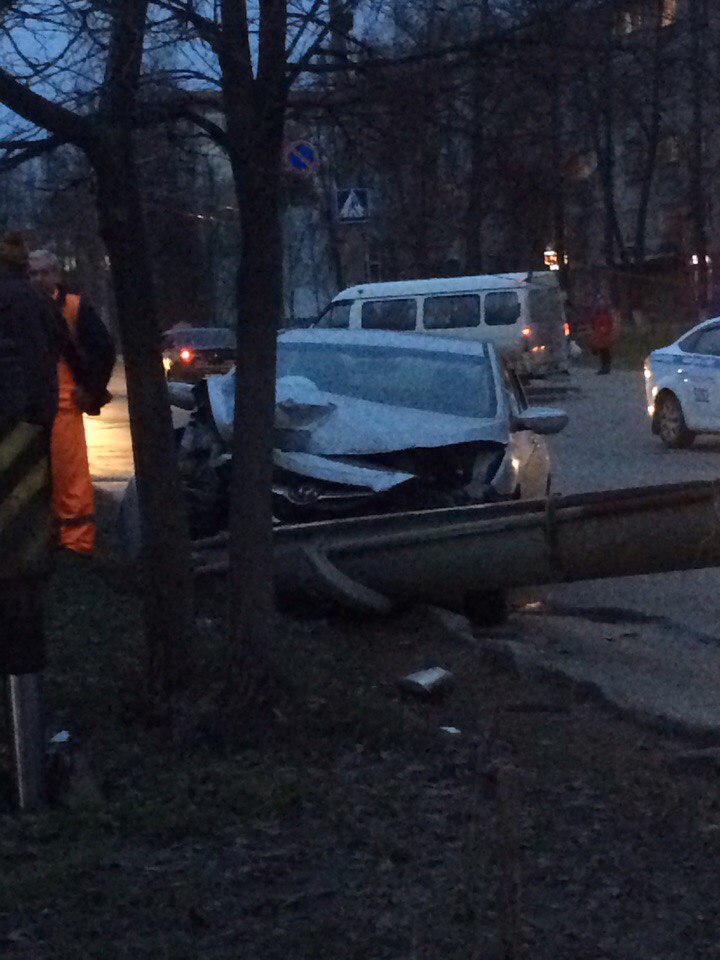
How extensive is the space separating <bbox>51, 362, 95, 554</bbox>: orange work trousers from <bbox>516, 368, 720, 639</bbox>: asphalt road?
2737mm

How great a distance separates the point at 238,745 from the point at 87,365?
3.62 metres

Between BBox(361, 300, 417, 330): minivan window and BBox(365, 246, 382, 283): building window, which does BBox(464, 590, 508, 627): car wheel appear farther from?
BBox(365, 246, 382, 283): building window

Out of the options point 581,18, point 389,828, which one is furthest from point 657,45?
point 389,828

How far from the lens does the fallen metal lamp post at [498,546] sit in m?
7.23

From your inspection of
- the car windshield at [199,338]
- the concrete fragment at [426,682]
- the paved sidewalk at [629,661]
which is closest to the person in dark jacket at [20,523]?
the concrete fragment at [426,682]

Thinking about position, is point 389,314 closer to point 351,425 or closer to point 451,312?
point 451,312

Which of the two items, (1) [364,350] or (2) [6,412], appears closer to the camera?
(2) [6,412]

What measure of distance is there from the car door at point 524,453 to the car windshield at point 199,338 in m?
22.5

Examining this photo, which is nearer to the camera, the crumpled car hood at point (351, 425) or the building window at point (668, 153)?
the crumpled car hood at point (351, 425)

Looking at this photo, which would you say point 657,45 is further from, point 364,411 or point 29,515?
point 364,411

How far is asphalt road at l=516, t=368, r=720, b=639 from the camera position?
30.6 ft

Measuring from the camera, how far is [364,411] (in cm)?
913

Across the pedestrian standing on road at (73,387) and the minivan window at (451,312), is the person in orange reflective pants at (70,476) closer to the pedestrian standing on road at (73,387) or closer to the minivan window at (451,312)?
the pedestrian standing on road at (73,387)

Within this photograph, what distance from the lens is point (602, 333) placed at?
3412 cm
